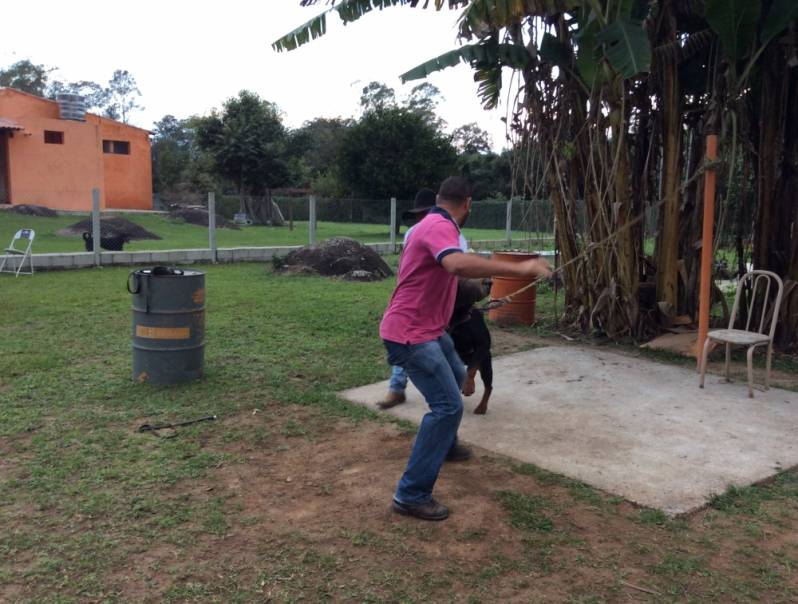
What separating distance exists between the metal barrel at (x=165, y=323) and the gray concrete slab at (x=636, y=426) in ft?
4.98

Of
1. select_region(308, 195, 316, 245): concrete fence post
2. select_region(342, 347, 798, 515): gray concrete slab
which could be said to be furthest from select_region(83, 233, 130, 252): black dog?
select_region(342, 347, 798, 515): gray concrete slab

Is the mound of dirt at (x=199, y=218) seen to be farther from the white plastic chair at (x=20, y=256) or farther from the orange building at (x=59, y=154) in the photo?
the white plastic chair at (x=20, y=256)

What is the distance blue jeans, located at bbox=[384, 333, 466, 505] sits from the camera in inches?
146

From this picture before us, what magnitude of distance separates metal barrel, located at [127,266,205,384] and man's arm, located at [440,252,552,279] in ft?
11.4

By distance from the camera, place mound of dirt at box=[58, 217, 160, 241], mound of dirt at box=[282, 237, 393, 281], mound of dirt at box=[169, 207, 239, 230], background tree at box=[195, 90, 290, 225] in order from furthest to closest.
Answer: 1. background tree at box=[195, 90, 290, 225]
2. mound of dirt at box=[169, 207, 239, 230]
3. mound of dirt at box=[58, 217, 160, 241]
4. mound of dirt at box=[282, 237, 393, 281]

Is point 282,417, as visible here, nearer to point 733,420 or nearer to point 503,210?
point 733,420

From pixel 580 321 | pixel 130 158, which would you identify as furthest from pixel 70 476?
pixel 130 158

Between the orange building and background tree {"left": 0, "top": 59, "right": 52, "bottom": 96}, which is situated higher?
background tree {"left": 0, "top": 59, "right": 52, "bottom": 96}

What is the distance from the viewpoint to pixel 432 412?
3.75 meters

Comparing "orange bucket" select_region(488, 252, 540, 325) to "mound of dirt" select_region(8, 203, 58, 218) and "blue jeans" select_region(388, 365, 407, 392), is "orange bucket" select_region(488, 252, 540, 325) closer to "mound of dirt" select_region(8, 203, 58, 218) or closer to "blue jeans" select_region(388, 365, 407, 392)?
"blue jeans" select_region(388, 365, 407, 392)

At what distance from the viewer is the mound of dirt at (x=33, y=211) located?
79.5 feet

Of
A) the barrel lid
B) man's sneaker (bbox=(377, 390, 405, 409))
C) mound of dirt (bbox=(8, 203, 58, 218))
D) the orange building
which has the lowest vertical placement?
man's sneaker (bbox=(377, 390, 405, 409))

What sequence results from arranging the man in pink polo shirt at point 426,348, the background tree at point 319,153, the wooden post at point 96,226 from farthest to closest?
the background tree at point 319,153, the wooden post at point 96,226, the man in pink polo shirt at point 426,348

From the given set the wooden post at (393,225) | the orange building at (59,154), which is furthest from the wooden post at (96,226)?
the orange building at (59,154)
